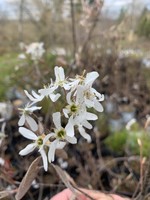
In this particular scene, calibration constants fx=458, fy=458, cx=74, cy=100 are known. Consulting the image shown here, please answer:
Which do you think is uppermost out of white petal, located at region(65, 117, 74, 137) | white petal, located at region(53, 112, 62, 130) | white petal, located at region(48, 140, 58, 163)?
white petal, located at region(53, 112, 62, 130)

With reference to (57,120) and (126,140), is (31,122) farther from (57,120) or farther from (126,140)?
(126,140)

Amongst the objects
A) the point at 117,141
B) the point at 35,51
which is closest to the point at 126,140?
the point at 117,141

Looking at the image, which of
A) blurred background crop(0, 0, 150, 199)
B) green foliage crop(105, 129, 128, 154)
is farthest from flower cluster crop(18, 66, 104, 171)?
green foliage crop(105, 129, 128, 154)

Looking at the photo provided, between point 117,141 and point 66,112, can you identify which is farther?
point 117,141

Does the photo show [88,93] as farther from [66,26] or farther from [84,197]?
[66,26]

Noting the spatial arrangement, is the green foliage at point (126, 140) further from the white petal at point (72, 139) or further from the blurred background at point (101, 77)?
the white petal at point (72, 139)

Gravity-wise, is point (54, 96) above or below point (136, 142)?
below

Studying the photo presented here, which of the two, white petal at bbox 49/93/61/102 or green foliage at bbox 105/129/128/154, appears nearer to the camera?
white petal at bbox 49/93/61/102

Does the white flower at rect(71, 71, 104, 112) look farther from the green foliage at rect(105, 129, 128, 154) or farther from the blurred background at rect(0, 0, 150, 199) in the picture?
the green foliage at rect(105, 129, 128, 154)
